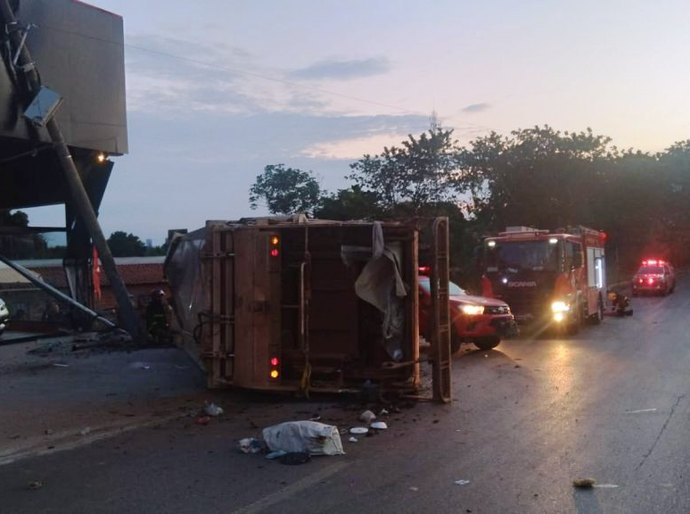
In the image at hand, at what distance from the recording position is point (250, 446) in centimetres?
711

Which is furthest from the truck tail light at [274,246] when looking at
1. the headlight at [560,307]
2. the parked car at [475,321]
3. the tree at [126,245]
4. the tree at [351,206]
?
the tree at [126,245]

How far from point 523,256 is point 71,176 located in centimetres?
1105

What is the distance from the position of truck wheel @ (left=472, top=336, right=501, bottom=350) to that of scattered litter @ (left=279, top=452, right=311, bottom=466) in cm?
855

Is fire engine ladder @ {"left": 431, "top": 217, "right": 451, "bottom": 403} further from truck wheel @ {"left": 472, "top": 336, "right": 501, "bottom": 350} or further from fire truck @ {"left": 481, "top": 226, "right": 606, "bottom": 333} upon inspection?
fire truck @ {"left": 481, "top": 226, "right": 606, "bottom": 333}

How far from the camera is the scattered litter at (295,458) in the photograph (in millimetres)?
6629

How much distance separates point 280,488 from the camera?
19.4ft

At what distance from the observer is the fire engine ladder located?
945 centimetres

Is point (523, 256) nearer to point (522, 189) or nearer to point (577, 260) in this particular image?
point (577, 260)

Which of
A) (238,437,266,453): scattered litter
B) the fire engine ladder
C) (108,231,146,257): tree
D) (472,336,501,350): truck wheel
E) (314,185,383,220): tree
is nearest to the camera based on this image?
(238,437,266,453): scattered litter

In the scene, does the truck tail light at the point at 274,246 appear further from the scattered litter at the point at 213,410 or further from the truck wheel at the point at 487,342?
the truck wheel at the point at 487,342

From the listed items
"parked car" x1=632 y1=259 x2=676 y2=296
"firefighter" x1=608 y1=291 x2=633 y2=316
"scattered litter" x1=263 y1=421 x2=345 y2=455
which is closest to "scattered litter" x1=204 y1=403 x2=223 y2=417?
"scattered litter" x1=263 y1=421 x2=345 y2=455

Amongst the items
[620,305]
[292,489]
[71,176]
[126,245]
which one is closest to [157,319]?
[71,176]

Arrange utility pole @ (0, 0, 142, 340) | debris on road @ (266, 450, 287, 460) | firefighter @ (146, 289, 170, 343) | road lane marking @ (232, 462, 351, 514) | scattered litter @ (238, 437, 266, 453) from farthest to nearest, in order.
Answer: firefighter @ (146, 289, 170, 343) < utility pole @ (0, 0, 142, 340) < scattered litter @ (238, 437, 266, 453) < debris on road @ (266, 450, 287, 460) < road lane marking @ (232, 462, 351, 514)

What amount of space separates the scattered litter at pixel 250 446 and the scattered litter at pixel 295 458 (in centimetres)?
40
